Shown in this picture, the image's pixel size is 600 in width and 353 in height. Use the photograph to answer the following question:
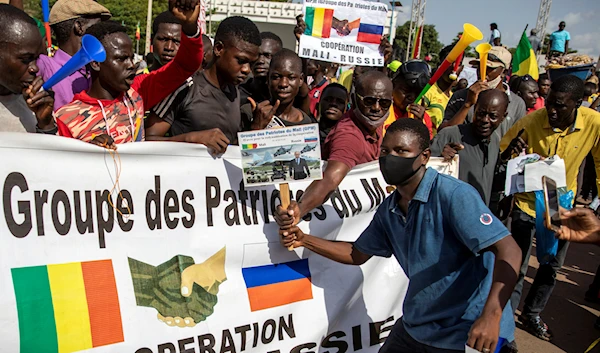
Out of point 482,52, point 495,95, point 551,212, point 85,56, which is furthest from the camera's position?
point 482,52

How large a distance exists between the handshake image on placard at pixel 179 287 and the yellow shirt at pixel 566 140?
281 centimetres

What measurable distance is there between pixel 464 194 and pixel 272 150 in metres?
1.01

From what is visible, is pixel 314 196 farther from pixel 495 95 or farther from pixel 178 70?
pixel 495 95

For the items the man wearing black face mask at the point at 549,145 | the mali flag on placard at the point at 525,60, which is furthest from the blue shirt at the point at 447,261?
the mali flag on placard at the point at 525,60

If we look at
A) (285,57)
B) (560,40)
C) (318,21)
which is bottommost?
(285,57)

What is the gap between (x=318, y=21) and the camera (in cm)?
493

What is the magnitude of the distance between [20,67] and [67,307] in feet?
3.85

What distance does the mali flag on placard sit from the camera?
22.4 feet

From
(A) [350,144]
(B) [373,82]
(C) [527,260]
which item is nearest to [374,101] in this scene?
(B) [373,82]

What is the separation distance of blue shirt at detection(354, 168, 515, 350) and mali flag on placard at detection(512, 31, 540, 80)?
514 cm

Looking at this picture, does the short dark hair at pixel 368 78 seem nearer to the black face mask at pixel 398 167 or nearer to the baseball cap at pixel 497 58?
the black face mask at pixel 398 167

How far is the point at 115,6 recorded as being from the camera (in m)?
32.2

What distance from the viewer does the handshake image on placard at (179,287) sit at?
2.65 metres

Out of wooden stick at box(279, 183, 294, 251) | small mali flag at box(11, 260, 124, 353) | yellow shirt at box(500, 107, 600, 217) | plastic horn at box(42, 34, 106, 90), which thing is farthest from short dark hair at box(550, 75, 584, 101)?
small mali flag at box(11, 260, 124, 353)
